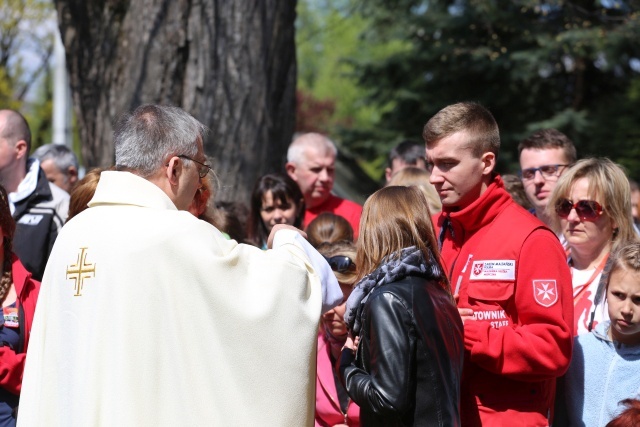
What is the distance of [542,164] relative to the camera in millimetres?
5566

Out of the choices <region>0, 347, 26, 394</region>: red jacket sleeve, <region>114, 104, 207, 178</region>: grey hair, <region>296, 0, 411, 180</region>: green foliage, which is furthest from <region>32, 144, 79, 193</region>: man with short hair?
<region>296, 0, 411, 180</region>: green foliage

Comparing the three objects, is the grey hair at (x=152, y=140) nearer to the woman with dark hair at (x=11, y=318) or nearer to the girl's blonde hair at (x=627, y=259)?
the woman with dark hair at (x=11, y=318)

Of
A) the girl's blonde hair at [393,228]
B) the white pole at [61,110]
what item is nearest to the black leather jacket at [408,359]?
the girl's blonde hair at [393,228]

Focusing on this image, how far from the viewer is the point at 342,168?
16.3 metres

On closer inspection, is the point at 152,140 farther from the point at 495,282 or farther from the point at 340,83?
the point at 340,83

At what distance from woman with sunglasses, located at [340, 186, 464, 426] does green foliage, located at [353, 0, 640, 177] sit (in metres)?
10.3

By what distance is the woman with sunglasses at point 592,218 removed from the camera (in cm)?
440

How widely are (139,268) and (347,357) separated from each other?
2.96 feet

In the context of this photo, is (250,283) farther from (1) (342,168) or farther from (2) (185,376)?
(1) (342,168)

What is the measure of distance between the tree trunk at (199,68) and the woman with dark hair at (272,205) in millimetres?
654

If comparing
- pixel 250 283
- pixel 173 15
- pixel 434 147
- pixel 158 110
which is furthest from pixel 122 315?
pixel 173 15

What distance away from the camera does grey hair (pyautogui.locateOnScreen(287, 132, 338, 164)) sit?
6.77 metres

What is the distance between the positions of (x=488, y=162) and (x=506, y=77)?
11.7 metres

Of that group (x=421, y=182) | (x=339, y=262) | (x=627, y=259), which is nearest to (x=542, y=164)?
(x=421, y=182)
